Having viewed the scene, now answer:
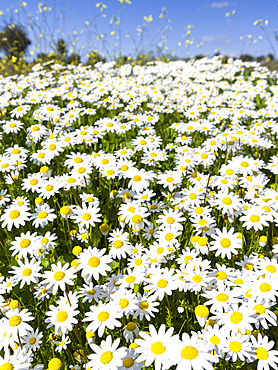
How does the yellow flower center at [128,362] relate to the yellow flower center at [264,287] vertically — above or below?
below

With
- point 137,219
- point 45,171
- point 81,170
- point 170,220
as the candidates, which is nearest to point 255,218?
point 170,220

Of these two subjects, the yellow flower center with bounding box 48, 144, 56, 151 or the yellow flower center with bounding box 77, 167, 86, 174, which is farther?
the yellow flower center with bounding box 48, 144, 56, 151

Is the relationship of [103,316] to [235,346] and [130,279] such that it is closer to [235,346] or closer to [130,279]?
[130,279]

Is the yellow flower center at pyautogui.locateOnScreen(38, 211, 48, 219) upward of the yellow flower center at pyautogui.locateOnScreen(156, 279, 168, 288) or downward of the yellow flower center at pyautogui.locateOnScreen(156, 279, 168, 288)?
upward

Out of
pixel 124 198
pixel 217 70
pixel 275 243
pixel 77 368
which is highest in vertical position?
pixel 217 70

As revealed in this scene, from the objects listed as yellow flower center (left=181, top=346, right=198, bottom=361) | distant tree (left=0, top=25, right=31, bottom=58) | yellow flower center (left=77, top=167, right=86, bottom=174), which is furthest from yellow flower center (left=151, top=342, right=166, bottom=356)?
distant tree (left=0, top=25, right=31, bottom=58)

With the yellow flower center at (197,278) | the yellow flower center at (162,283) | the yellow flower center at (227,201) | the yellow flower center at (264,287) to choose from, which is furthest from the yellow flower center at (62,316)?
the yellow flower center at (227,201)

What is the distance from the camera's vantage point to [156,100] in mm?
6598

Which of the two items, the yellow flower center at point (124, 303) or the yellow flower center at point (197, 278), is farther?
the yellow flower center at point (197, 278)

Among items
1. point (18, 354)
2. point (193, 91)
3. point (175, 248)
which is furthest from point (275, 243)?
point (193, 91)

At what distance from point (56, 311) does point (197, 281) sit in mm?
1170

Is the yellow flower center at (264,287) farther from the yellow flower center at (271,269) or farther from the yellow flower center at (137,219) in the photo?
the yellow flower center at (137,219)

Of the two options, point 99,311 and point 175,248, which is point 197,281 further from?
point 99,311

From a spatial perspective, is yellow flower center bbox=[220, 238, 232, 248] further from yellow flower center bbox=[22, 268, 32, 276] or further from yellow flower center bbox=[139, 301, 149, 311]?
yellow flower center bbox=[22, 268, 32, 276]
